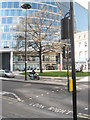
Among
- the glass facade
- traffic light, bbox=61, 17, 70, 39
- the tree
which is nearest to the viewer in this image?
traffic light, bbox=61, 17, 70, 39

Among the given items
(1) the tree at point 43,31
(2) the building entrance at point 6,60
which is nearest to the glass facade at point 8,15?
(2) the building entrance at point 6,60

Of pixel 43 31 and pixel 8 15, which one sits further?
pixel 8 15

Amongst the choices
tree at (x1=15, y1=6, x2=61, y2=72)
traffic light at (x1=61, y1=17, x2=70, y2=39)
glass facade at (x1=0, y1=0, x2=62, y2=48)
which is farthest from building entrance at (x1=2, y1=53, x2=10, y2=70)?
traffic light at (x1=61, y1=17, x2=70, y2=39)

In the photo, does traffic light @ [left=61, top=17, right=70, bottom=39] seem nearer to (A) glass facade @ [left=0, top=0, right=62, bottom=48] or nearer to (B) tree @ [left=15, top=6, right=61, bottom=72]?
(B) tree @ [left=15, top=6, right=61, bottom=72]

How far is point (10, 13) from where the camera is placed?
54.1 meters

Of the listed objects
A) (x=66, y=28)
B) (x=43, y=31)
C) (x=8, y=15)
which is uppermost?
(x=8, y=15)

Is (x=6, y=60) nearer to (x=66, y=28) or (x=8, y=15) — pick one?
(x=8, y=15)

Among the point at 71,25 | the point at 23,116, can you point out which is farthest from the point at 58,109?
the point at 71,25

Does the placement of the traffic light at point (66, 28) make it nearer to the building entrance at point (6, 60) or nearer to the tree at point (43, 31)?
the tree at point (43, 31)

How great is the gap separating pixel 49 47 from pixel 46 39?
150 cm

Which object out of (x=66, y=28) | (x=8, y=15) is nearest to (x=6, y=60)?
(x=8, y=15)

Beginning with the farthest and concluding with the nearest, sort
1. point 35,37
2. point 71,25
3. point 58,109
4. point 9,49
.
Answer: point 9,49
point 35,37
point 58,109
point 71,25

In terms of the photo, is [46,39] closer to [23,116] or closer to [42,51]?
[42,51]

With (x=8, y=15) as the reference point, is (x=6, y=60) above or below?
below
